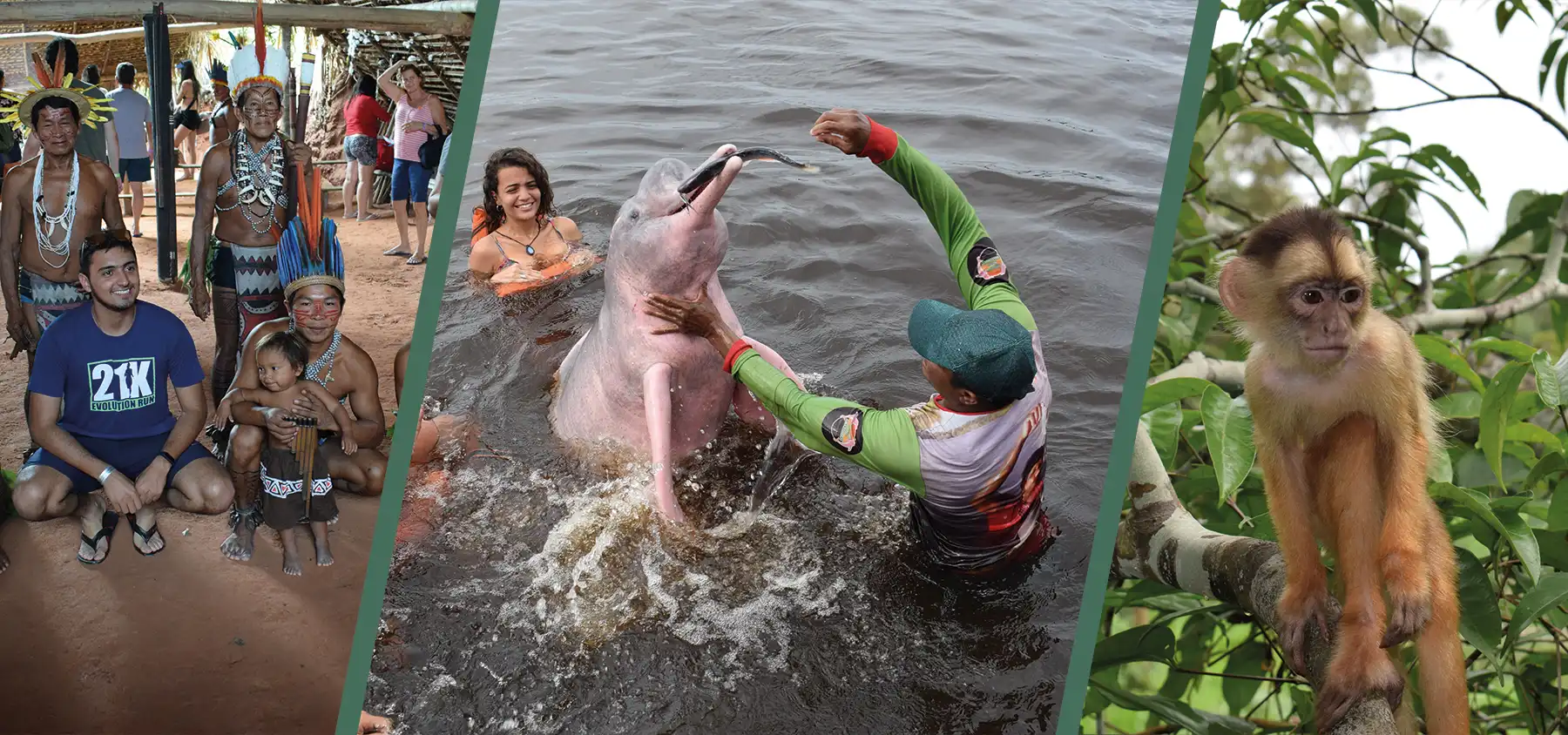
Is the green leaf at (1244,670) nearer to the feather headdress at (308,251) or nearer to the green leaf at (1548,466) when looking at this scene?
the green leaf at (1548,466)

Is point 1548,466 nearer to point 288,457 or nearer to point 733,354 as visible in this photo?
point 733,354

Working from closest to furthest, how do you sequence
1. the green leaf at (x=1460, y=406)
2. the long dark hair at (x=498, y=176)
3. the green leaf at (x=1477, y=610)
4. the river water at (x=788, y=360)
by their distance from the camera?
the green leaf at (x=1477, y=610)
the green leaf at (x=1460, y=406)
the river water at (x=788, y=360)
the long dark hair at (x=498, y=176)

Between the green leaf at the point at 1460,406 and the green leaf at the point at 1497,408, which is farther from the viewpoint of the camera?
the green leaf at the point at 1460,406

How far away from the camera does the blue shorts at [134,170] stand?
154 inches

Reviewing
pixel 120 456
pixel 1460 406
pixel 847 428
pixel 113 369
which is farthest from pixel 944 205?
pixel 120 456

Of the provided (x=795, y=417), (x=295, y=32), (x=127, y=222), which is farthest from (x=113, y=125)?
(x=795, y=417)

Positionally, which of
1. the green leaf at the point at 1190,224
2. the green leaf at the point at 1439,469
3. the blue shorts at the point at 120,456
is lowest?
the blue shorts at the point at 120,456

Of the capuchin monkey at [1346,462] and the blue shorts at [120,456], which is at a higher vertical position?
the capuchin monkey at [1346,462]

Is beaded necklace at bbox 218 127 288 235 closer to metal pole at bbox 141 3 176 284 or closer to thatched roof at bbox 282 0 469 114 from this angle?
metal pole at bbox 141 3 176 284

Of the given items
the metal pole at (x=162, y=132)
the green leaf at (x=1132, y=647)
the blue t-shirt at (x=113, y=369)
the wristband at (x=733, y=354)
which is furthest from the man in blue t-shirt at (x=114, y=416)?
the green leaf at (x=1132, y=647)

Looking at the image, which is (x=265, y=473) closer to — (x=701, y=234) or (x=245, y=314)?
(x=245, y=314)

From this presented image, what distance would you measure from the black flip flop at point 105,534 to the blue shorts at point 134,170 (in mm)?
1149

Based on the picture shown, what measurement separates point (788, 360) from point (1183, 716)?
50.6 inches

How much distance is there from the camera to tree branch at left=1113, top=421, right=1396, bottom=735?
177 cm
